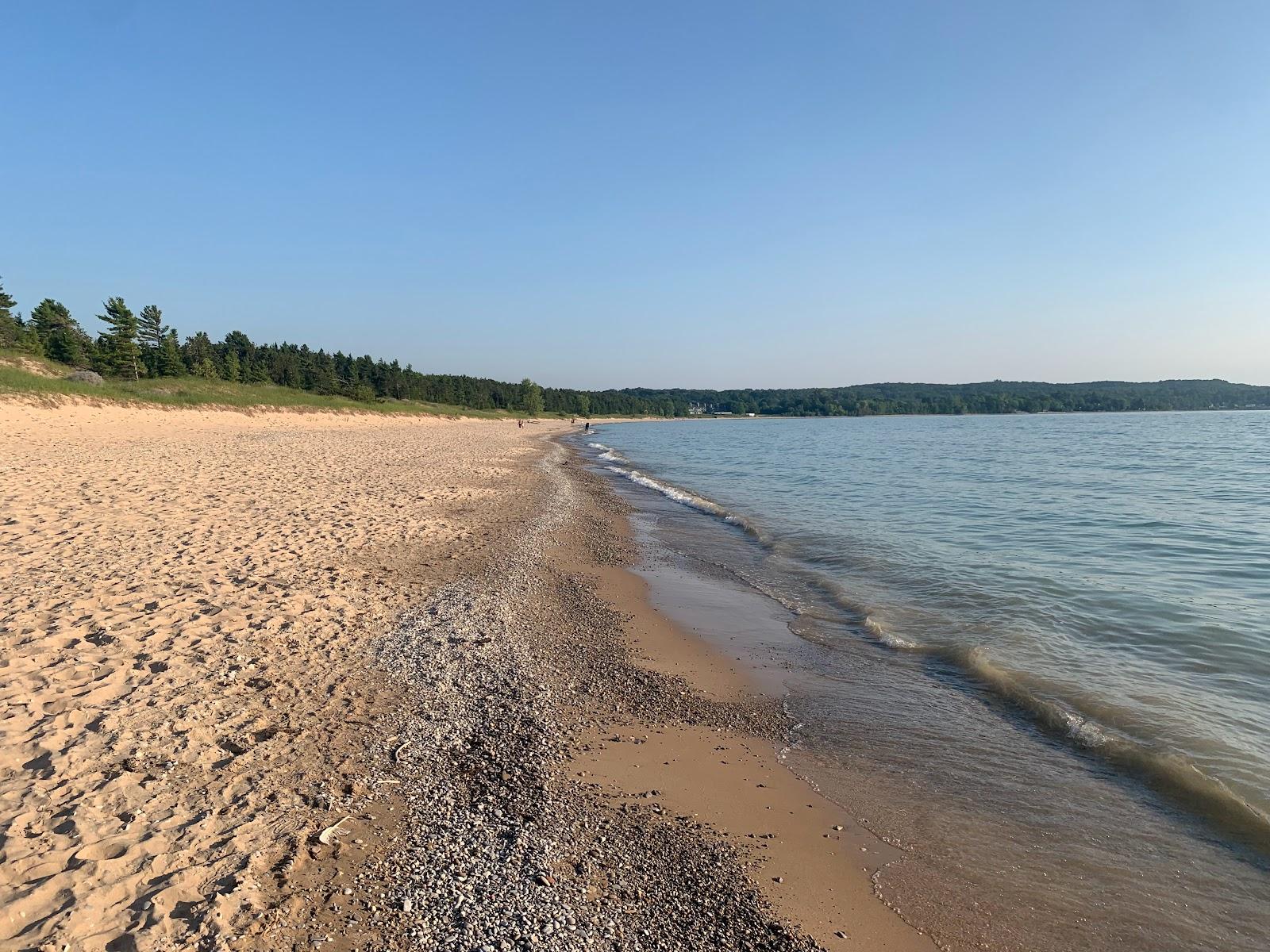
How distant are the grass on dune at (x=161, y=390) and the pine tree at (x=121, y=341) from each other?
3020 mm

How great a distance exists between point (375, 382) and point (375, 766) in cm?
10736

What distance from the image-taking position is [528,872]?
13.5 ft

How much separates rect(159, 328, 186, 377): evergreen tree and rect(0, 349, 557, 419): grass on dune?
2510 millimetres

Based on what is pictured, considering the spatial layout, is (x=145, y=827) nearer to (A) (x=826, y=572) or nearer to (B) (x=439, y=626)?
(B) (x=439, y=626)

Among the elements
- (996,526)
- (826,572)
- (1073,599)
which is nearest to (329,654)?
(826,572)

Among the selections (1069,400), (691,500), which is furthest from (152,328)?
(1069,400)

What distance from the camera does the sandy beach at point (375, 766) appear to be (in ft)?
12.3

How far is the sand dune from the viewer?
3.77m

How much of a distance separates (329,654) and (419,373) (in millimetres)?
127871

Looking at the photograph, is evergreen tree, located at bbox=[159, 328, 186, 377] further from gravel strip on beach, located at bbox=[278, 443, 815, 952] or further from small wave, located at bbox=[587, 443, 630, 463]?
gravel strip on beach, located at bbox=[278, 443, 815, 952]

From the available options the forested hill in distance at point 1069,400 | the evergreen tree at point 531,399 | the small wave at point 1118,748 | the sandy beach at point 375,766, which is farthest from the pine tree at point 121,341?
the forested hill in distance at point 1069,400

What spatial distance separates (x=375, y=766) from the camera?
5.32m

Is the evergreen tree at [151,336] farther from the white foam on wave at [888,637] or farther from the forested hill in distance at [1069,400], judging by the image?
the forested hill in distance at [1069,400]

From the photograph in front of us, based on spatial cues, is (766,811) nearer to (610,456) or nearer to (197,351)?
(610,456)
